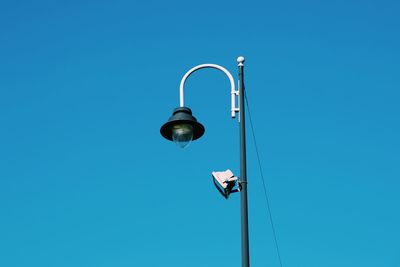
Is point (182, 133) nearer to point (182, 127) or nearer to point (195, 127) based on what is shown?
point (182, 127)

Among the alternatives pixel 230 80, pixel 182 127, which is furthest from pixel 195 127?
pixel 230 80

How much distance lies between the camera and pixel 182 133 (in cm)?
1187

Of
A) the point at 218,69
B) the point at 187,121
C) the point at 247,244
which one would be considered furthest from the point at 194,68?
the point at 247,244

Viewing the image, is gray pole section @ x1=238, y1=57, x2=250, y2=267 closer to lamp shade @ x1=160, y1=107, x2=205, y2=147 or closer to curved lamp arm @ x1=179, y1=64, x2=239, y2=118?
curved lamp arm @ x1=179, y1=64, x2=239, y2=118

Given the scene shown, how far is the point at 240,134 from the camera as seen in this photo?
1164 centimetres

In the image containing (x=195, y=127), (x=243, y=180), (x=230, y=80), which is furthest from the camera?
(x=230, y=80)

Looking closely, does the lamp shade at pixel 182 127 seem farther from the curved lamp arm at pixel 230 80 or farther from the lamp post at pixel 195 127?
the curved lamp arm at pixel 230 80

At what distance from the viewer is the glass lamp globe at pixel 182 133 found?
466 inches

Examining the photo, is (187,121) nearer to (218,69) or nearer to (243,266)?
(218,69)

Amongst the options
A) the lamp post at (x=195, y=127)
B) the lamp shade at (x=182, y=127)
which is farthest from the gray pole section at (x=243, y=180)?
the lamp shade at (x=182, y=127)

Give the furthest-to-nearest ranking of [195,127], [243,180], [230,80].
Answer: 1. [230,80]
2. [195,127]
3. [243,180]

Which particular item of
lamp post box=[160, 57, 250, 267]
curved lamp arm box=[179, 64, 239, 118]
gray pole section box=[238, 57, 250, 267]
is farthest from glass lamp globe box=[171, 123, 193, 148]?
gray pole section box=[238, 57, 250, 267]

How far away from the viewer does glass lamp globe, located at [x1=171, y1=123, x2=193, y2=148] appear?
11.8 metres

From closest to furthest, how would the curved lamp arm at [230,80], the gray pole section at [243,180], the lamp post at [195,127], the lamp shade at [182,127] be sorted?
the gray pole section at [243,180] → the lamp post at [195,127] → the lamp shade at [182,127] → the curved lamp arm at [230,80]
